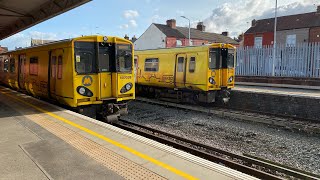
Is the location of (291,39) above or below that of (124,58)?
above

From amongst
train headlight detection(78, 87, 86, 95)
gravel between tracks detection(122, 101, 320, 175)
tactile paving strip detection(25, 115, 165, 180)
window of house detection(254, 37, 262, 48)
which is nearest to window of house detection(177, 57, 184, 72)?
gravel between tracks detection(122, 101, 320, 175)

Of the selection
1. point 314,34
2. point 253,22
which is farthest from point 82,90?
point 253,22

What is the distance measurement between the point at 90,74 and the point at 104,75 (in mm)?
521

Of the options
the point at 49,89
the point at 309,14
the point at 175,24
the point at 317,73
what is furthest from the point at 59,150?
the point at 175,24

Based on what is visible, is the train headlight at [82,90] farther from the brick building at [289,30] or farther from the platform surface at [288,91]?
the brick building at [289,30]

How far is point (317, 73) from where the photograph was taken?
18781 millimetres

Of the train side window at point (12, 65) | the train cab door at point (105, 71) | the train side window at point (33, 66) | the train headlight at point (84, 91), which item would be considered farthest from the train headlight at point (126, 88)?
the train side window at point (12, 65)

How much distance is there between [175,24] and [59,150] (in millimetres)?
42816

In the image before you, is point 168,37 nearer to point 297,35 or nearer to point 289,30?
point 289,30

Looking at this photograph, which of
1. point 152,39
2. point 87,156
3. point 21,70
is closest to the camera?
point 87,156

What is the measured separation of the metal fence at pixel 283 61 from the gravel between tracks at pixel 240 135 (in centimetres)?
1155

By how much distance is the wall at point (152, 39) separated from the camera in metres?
41.3

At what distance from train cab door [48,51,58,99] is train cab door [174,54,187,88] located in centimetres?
681

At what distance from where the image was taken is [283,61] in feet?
68.5
